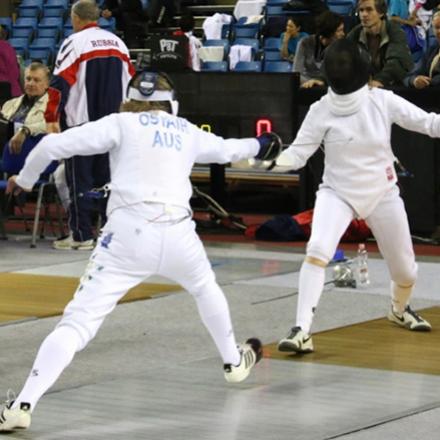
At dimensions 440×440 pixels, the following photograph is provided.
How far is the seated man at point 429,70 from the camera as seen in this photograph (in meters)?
12.4

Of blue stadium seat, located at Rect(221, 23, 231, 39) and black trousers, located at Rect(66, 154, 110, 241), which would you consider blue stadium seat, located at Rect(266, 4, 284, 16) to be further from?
black trousers, located at Rect(66, 154, 110, 241)

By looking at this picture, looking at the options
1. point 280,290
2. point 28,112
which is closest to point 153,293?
point 280,290

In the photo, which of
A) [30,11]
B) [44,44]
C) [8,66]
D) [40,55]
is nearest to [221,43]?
[40,55]

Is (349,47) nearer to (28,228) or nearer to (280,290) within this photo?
(280,290)

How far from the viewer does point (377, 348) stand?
7.70 metres

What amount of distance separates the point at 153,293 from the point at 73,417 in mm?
3776

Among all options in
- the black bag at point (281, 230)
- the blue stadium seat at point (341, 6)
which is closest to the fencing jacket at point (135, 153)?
the black bag at point (281, 230)

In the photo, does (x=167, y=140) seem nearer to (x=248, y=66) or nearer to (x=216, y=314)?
(x=216, y=314)

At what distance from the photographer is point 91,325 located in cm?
588

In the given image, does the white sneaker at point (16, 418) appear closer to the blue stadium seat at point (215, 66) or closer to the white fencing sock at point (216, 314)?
the white fencing sock at point (216, 314)

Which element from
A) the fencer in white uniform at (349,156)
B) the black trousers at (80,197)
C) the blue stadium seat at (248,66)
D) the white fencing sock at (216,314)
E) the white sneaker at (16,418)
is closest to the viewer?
the white sneaker at (16,418)

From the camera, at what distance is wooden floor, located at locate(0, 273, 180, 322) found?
9.02 metres

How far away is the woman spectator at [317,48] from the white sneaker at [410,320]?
4.97 m

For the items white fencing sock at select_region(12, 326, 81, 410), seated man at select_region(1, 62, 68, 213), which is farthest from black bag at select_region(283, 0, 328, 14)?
white fencing sock at select_region(12, 326, 81, 410)
